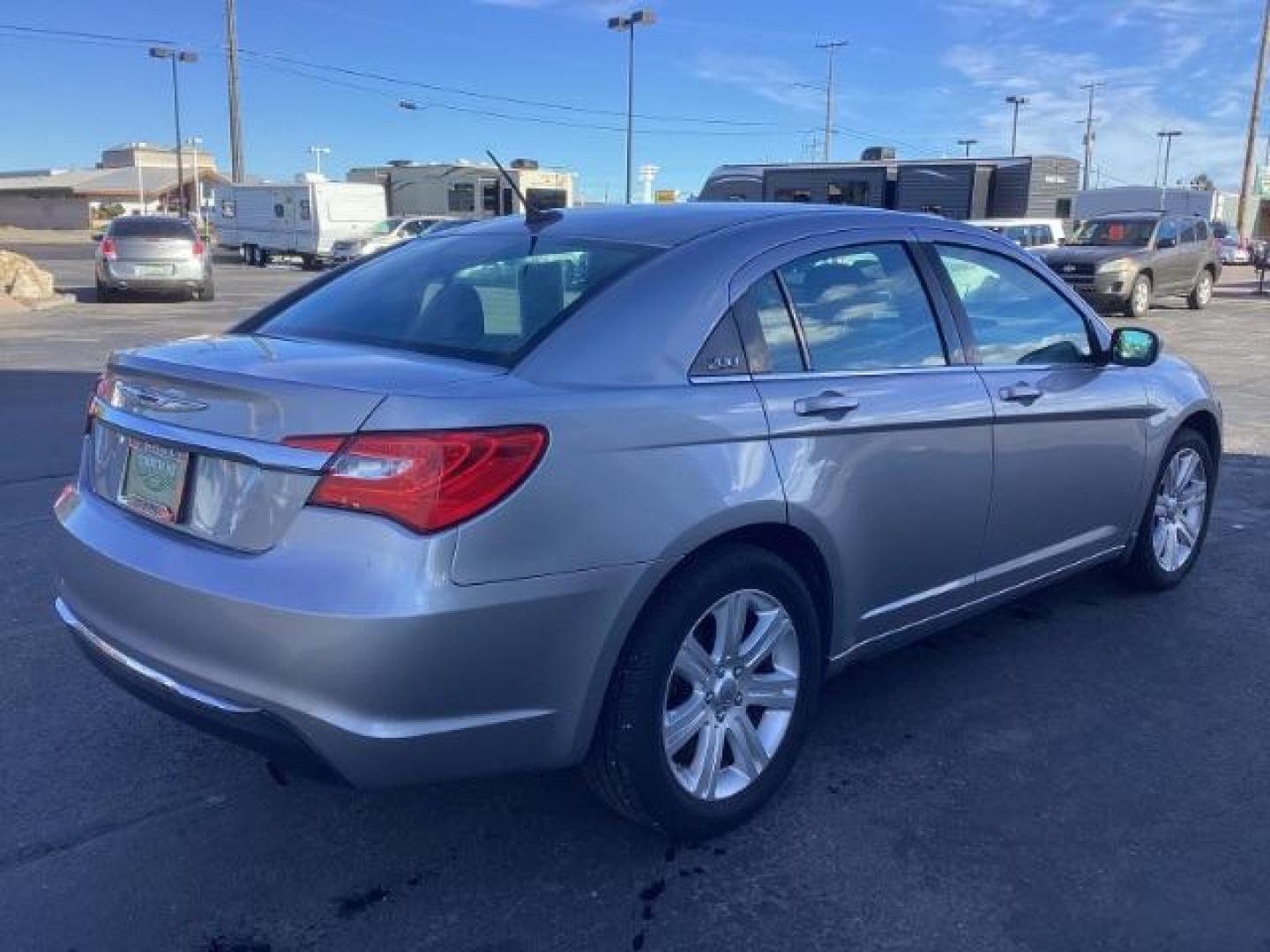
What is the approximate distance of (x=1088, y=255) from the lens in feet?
68.0

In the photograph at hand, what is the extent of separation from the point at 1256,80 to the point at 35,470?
40.7 meters

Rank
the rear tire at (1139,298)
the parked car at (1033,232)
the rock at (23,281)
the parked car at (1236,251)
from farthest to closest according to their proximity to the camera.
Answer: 1. the parked car at (1236,251)
2. the parked car at (1033,232)
3. the rear tire at (1139,298)
4. the rock at (23,281)

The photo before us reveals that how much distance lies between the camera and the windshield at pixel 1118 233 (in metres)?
21.5

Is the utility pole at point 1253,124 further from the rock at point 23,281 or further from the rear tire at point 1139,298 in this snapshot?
the rock at point 23,281

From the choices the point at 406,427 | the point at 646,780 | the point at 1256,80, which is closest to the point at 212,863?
the point at 646,780

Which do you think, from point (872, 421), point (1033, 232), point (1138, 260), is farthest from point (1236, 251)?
point (872, 421)

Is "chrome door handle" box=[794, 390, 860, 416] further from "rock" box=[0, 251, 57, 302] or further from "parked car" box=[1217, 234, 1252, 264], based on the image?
"parked car" box=[1217, 234, 1252, 264]

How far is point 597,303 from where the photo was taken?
2883 mm

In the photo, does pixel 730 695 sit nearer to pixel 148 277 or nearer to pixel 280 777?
pixel 280 777

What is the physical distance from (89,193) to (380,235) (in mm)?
63657

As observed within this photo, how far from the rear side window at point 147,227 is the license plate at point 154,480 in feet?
62.1

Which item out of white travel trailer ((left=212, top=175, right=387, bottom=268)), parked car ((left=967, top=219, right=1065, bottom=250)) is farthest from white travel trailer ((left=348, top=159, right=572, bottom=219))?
parked car ((left=967, top=219, right=1065, bottom=250))

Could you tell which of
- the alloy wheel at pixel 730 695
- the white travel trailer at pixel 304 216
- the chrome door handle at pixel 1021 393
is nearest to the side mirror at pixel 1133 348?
the chrome door handle at pixel 1021 393

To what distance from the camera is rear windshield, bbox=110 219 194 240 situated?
64.8 feet
